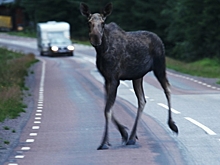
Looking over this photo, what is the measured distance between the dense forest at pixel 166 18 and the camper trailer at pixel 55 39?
9.70m

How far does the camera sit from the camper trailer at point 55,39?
201 ft

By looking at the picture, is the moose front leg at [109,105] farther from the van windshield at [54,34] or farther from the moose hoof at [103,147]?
the van windshield at [54,34]

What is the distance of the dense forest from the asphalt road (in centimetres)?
3347

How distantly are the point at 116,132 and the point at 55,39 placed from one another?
4878 cm

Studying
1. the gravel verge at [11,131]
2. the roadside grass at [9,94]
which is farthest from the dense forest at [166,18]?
the gravel verge at [11,131]

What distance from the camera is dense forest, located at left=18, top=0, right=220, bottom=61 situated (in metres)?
61.1

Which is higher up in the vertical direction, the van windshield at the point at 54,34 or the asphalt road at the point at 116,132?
the asphalt road at the point at 116,132

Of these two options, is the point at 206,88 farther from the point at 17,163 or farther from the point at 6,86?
the point at 17,163

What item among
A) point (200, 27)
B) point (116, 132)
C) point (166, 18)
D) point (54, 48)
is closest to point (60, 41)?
point (54, 48)

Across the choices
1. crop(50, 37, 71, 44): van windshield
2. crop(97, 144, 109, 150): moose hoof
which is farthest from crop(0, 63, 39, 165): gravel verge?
crop(50, 37, 71, 44): van windshield

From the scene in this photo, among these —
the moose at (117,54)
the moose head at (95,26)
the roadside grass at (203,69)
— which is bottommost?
the roadside grass at (203,69)

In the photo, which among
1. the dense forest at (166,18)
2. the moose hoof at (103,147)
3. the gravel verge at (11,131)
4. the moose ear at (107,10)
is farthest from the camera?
the dense forest at (166,18)

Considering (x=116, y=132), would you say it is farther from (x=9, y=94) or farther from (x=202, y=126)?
(x=9, y=94)

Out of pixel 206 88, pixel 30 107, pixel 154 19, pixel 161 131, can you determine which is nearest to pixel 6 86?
pixel 30 107
